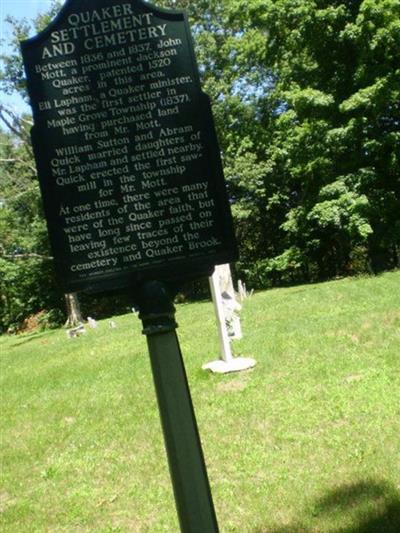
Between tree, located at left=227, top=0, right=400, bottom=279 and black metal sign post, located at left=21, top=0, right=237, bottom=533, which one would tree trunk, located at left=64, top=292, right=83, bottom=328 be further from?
black metal sign post, located at left=21, top=0, right=237, bottom=533

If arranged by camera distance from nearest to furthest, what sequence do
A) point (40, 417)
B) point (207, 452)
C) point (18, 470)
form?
point (207, 452)
point (18, 470)
point (40, 417)

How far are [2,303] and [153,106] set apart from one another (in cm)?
3863

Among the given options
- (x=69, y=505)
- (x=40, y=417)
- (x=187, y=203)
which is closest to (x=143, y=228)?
(x=187, y=203)

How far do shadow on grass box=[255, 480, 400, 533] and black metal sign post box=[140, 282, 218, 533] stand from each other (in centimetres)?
145

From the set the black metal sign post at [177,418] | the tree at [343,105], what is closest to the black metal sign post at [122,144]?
the black metal sign post at [177,418]

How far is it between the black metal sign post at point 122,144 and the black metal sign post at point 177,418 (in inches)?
7.1

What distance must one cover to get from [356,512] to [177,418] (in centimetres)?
203

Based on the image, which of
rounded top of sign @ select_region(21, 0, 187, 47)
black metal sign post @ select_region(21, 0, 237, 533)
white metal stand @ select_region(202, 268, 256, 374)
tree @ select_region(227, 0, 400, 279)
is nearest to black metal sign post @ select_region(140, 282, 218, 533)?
black metal sign post @ select_region(21, 0, 237, 533)

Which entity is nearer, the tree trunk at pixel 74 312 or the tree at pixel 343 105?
the tree at pixel 343 105

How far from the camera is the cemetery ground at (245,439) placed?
4.77 metres

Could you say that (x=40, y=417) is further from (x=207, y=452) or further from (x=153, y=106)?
(x=153, y=106)

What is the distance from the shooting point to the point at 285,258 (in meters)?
28.1

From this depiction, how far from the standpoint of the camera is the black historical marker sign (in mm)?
3385

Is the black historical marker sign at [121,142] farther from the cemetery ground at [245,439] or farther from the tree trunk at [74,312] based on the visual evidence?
the tree trunk at [74,312]
